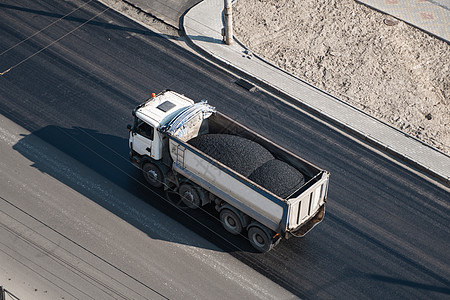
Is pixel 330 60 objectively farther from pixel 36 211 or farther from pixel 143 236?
pixel 36 211

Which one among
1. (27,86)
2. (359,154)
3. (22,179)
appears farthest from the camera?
(27,86)

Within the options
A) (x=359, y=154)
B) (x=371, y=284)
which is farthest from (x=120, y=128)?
(x=371, y=284)

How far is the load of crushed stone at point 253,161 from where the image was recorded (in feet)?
64.6

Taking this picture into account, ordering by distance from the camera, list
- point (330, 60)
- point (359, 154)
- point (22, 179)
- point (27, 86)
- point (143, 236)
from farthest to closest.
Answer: point (330, 60) → point (27, 86) → point (359, 154) → point (22, 179) → point (143, 236)

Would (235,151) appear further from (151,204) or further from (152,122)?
(151,204)

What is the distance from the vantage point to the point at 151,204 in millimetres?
21953

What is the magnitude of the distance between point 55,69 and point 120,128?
15.4 ft

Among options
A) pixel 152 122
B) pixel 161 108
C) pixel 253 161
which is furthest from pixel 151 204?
pixel 253 161

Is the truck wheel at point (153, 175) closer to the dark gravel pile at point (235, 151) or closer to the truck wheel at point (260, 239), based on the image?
the dark gravel pile at point (235, 151)

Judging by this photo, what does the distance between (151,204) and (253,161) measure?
4.15m

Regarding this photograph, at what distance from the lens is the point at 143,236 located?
823 inches

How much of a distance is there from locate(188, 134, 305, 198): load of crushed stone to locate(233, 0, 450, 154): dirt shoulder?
721 cm

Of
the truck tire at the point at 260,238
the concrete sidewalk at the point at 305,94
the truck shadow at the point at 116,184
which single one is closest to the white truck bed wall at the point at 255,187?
the truck tire at the point at 260,238

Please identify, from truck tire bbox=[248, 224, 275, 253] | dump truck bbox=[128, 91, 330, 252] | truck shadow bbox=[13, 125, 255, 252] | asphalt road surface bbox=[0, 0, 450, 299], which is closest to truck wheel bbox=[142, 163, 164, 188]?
dump truck bbox=[128, 91, 330, 252]
